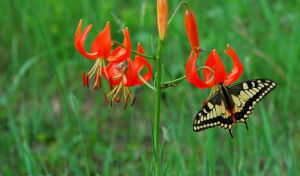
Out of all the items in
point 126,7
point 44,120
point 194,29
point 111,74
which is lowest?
point 44,120

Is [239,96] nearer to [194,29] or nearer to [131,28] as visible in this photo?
[194,29]

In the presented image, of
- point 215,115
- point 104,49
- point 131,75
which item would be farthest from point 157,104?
point 215,115

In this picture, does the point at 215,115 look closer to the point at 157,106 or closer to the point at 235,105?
the point at 235,105

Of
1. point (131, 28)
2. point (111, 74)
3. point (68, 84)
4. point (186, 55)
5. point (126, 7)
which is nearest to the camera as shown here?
point (111, 74)

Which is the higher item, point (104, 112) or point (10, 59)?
point (10, 59)

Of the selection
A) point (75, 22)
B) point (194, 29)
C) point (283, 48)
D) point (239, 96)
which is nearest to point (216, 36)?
point (283, 48)

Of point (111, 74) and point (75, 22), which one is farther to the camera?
point (75, 22)
